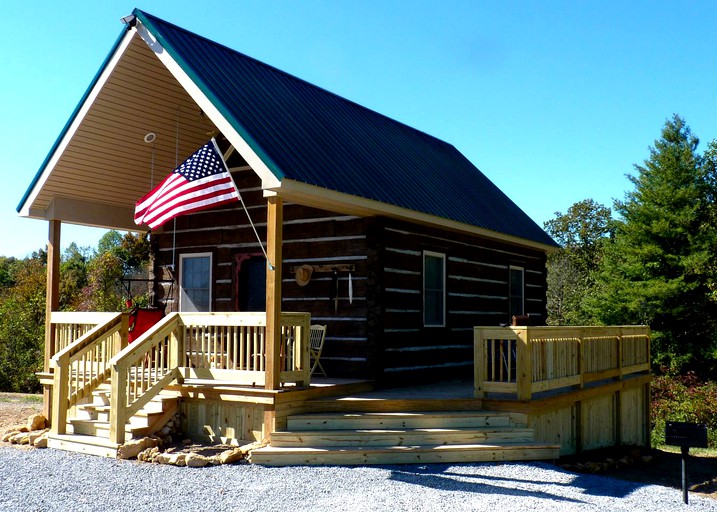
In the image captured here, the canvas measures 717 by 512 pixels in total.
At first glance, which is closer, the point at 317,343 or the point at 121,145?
the point at 317,343

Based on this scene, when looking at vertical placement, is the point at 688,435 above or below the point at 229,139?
below

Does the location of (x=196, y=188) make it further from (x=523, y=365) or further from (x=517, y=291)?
(x=517, y=291)

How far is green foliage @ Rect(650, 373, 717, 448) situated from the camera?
2223 cm

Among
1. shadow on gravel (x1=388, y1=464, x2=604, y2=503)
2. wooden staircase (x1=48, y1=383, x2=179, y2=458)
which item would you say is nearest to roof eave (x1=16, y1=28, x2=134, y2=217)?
wooden staircase (x1=48, y1=383, x2=179, y2=458)

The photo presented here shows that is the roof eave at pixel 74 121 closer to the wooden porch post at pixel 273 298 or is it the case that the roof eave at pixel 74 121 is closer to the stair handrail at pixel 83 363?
the stair handrail at pixel 83 363

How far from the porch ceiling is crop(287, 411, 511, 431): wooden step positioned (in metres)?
5.83

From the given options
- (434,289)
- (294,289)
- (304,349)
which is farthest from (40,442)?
(434,289)

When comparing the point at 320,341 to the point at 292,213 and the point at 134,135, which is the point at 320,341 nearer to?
the point at 292,213

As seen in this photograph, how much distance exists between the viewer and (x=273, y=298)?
9.45 m

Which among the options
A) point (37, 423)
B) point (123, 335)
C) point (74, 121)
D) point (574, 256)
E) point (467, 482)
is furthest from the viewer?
point (574, 256)

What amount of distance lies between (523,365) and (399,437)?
2023 mm

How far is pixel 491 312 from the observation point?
15867mm

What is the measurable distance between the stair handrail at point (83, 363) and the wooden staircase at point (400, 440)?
10.2 ft

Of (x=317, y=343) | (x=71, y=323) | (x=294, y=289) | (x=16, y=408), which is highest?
(x=294, y=289)
